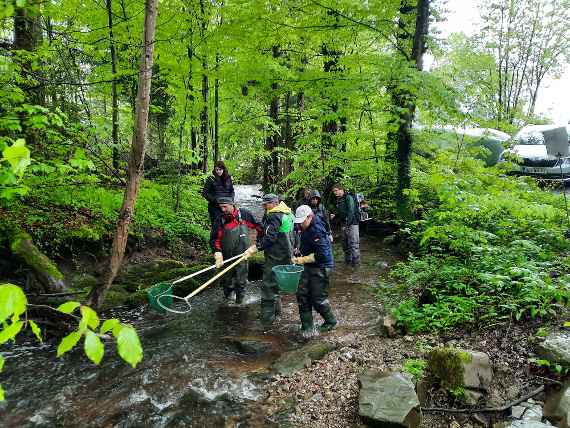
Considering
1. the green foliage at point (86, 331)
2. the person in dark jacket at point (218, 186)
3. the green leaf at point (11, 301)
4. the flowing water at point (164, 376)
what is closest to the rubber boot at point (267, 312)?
the flowing water at point (164, 376)

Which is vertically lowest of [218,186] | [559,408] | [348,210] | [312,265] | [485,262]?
[559,408]

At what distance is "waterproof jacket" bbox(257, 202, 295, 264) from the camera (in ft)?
22.8

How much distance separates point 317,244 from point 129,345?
5028mm

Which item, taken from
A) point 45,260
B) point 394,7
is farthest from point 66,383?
point 394,7

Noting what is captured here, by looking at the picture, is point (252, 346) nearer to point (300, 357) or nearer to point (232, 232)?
point (300, 357)

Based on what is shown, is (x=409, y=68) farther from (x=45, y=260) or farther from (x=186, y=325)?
(x=45, y=260)

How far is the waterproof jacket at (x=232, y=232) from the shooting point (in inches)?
311

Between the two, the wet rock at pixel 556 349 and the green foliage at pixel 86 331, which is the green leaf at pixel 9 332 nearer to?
the green foliage at pixel 86 331

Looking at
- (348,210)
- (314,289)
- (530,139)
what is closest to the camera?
(314,289)

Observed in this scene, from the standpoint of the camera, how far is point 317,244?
638 cm

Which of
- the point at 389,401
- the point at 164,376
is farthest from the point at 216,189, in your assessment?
the point at 389,401

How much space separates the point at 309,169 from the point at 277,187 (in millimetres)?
3465

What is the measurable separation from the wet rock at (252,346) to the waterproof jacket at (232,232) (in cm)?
212

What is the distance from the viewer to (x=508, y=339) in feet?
16.3
